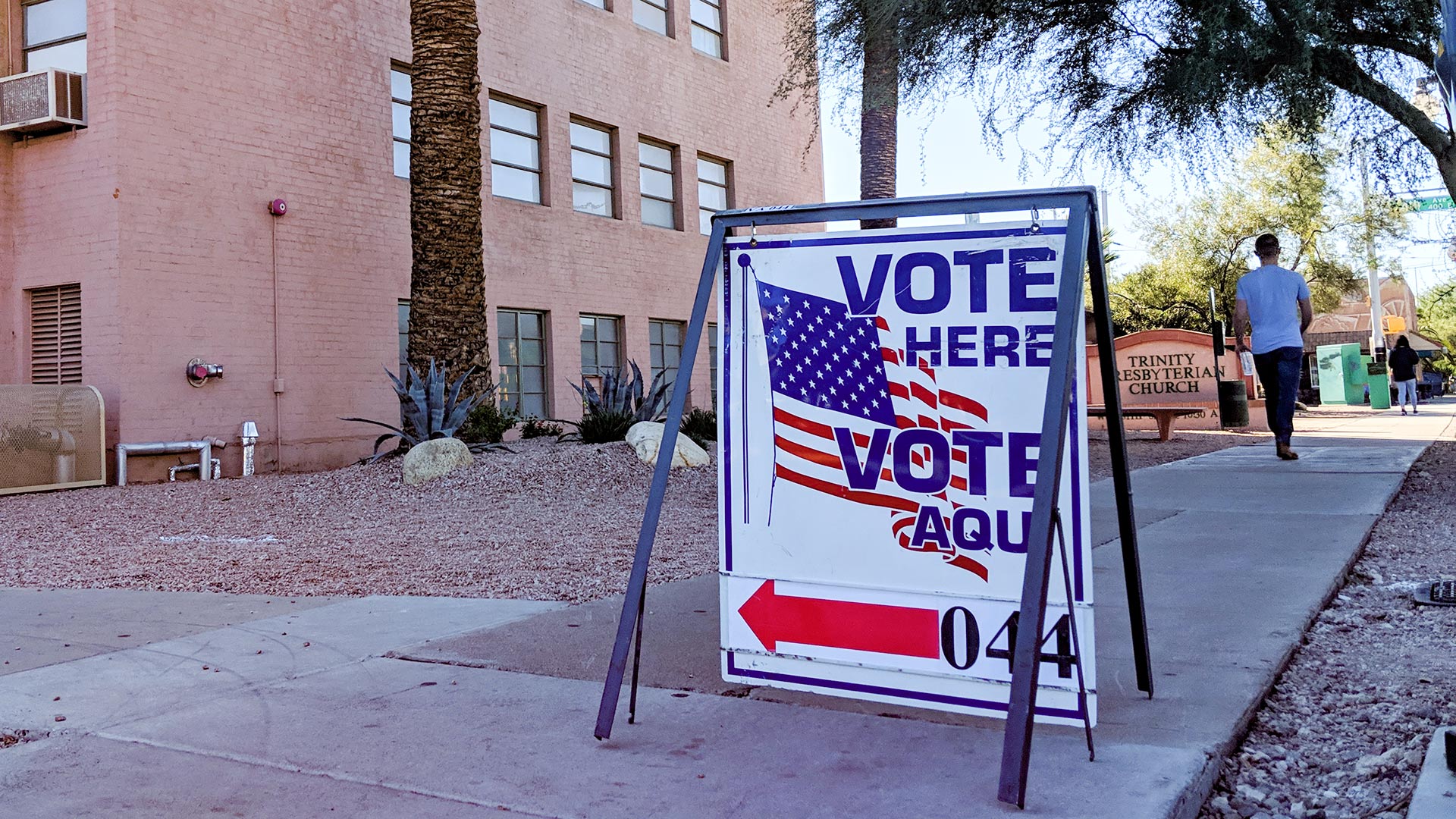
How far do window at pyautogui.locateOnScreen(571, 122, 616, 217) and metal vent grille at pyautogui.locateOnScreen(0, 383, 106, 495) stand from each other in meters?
8.32

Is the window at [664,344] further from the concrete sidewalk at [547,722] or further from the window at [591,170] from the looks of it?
the concrete sidewalk at [547,722]

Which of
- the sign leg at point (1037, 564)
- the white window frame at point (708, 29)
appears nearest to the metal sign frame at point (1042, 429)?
the sign leg at point (1037, 564)

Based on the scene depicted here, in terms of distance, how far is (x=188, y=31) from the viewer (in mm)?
13609

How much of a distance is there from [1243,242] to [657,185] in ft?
67.1

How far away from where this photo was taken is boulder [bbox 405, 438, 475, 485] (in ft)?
36.7

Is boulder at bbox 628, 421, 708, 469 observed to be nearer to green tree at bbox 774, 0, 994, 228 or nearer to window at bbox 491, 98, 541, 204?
green tree at bbox 774, 0, 994, 228

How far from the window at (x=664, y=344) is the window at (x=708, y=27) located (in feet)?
17.5

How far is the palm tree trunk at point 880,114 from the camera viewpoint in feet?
32.3

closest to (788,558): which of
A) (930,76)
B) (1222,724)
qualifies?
(1222,724)

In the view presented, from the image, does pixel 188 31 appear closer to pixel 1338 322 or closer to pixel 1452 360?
pixel 1338 322

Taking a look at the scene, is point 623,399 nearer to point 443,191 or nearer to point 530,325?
point 443,191

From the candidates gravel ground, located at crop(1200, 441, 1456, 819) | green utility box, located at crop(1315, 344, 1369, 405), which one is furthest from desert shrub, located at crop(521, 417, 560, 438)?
green utility box, located at crop(1315, 344, 1369, 405)

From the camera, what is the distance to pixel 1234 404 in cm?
1944

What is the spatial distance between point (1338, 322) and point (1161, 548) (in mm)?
50050
